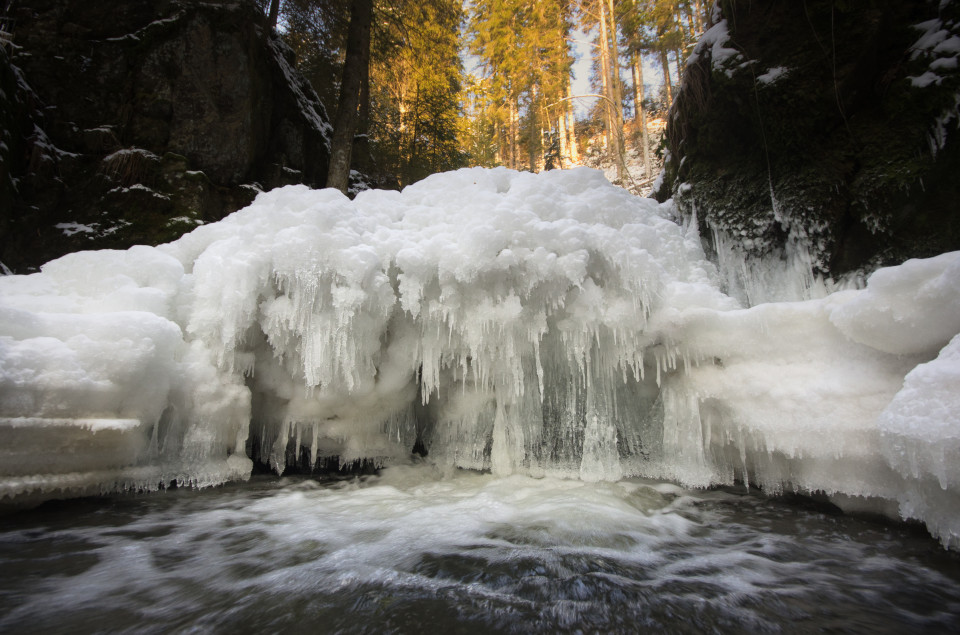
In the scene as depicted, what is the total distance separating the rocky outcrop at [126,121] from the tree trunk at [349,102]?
4.79ft

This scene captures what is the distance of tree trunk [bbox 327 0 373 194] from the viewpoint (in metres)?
7.04

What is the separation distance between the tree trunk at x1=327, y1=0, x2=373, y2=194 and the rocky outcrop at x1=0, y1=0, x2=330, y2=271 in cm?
146

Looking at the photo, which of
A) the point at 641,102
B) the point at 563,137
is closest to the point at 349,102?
the point at 641,102

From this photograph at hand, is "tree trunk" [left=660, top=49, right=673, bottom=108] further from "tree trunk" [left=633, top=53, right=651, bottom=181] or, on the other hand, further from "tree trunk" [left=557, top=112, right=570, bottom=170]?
"tree trunk" [left=557, top=112, right=570, bottom=170]

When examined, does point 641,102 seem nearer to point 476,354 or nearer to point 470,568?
point 476,354

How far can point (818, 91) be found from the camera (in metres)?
4.09

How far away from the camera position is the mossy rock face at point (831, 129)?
3539mm

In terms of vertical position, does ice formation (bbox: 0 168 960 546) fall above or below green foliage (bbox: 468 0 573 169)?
below

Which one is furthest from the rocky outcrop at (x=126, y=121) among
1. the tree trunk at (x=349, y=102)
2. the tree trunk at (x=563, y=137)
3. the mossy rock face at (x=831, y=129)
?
the tree trunk at (x=563, y=137)

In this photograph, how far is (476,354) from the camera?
3.59m

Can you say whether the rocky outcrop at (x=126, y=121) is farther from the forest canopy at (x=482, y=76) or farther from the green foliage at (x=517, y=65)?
the green foliage at (x=517, y=65)

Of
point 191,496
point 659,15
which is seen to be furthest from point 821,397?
point 659,15

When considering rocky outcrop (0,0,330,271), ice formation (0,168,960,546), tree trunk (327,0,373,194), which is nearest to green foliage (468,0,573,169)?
tree trunk (327,0,373,194)

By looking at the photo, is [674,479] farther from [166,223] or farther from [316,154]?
[316,154]
